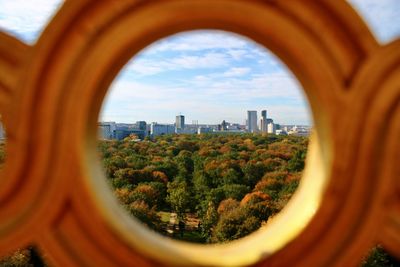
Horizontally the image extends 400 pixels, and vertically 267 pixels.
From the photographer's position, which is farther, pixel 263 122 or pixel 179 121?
pixel 179 121

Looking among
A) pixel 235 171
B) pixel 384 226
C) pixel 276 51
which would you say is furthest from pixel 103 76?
pixel 235 171

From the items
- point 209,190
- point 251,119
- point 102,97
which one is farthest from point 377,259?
point 251,119

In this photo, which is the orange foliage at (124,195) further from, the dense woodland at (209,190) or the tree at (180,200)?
the tree at (180,200)

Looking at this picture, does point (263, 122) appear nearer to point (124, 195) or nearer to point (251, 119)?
point (251, 119)

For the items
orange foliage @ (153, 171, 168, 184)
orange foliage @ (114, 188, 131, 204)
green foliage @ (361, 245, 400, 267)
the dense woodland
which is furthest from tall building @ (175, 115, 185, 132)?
green foliage @ (361, 245, 400, 267)

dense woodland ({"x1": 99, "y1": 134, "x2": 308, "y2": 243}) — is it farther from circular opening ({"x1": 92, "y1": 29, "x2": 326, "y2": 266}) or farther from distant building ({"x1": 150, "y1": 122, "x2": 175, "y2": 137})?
distant building ({"x1": 150, "y1": 122, "x2": 175, "y2": 137})

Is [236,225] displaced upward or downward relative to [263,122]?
downward

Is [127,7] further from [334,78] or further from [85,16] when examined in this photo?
[334,78]

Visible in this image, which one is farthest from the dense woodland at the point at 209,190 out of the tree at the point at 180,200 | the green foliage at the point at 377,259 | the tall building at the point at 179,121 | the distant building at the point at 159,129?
the tall building at the point at 179,121
